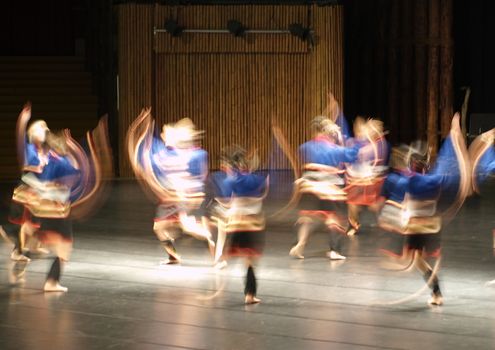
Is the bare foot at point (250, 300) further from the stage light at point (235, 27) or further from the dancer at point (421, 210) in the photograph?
the stage light at point (235, 27)

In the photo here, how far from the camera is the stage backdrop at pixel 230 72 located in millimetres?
19891

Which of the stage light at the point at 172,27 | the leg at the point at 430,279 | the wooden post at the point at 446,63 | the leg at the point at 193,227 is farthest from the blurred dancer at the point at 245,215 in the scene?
the wooden post at the point at 446,63

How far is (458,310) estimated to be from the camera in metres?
8.19

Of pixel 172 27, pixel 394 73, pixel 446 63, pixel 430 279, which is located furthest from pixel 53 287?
pixel 446 63

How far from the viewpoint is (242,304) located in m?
8.45

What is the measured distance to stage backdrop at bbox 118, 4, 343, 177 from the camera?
65.3 ft

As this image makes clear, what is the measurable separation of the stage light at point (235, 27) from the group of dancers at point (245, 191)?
21.9 ft

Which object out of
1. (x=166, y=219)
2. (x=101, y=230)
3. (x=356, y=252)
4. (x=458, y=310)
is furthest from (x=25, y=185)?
(x=458, y=310)

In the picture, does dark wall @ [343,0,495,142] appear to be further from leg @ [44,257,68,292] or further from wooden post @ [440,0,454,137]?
leg @ [44,257,68,292]

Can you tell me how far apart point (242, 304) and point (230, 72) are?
12256 mm

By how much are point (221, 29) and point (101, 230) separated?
322 inches

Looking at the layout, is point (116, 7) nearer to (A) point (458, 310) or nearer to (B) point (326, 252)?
(B) point (326, 252)

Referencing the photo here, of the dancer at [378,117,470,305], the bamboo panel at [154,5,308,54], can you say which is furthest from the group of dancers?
the bamboo panel at [154,5,308,54]

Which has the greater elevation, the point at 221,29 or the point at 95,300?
the point at 221,29
